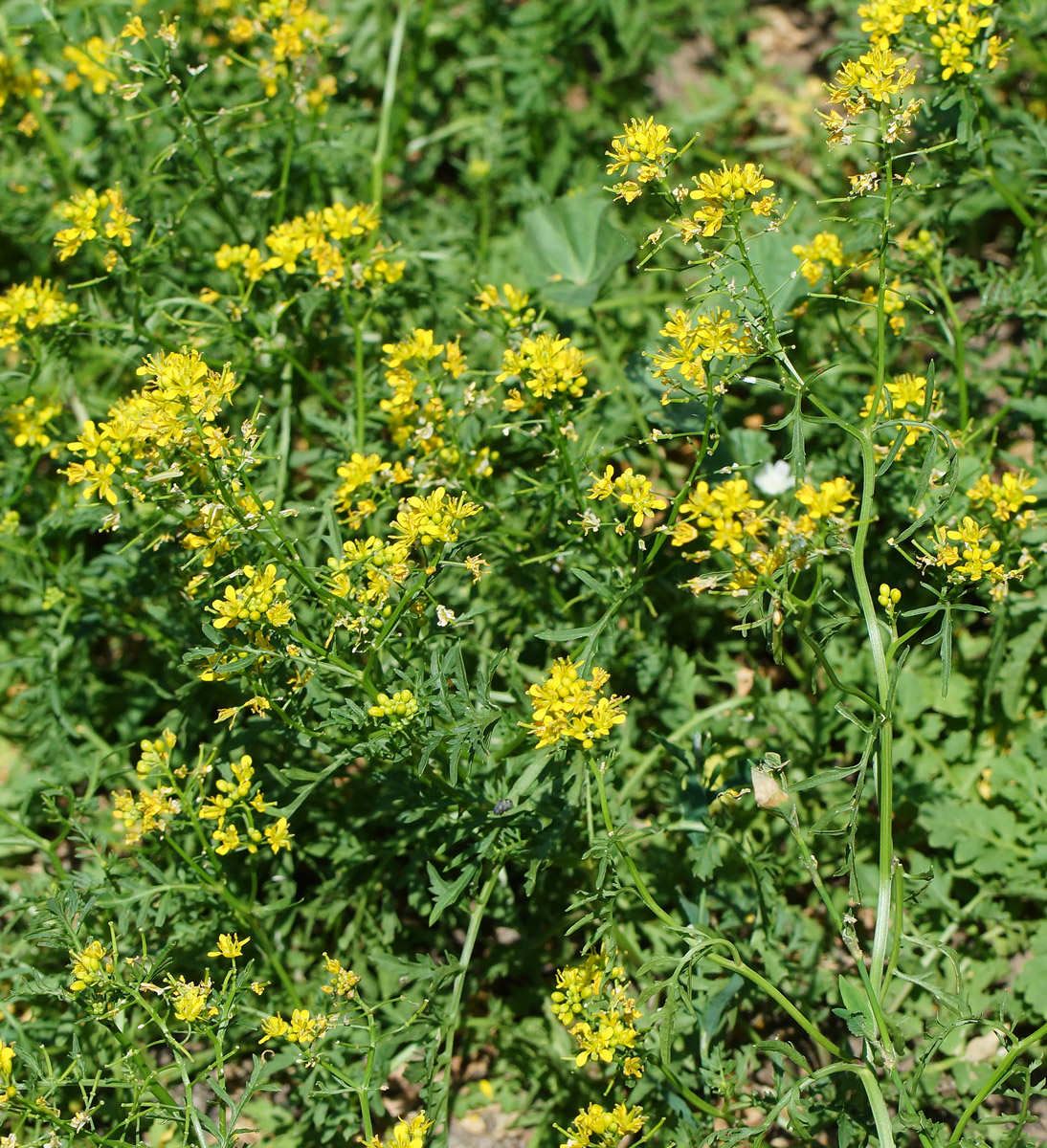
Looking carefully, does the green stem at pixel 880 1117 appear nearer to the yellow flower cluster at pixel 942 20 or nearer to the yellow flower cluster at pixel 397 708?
the yellow flower cluster at pixel 397 708

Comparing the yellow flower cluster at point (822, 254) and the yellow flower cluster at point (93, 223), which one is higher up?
the yellow flower cluster at point (93, 223)

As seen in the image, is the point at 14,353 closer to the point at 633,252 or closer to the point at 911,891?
the point at 633,252

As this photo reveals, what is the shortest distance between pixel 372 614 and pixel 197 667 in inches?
21.7

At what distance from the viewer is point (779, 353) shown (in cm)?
258

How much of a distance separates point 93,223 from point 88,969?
2107mm

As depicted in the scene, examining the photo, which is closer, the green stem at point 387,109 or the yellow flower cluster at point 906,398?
the yellow flower cluster at point 906,398

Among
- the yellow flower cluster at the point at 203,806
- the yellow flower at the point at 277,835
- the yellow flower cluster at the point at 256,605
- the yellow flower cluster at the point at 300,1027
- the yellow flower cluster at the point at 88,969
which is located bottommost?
the yellow flower cluster at the point at 300,1027

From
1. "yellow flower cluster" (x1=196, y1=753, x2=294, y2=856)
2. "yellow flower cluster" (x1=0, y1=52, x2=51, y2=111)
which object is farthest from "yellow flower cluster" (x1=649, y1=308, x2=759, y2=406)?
"yellow flower cluster" (x1=0, y1=52, x2=51, y2=111)

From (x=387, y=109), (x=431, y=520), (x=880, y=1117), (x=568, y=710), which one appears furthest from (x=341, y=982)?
(x=387, y=109)

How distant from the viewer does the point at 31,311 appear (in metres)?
3.21

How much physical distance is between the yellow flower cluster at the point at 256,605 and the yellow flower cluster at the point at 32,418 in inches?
49.5

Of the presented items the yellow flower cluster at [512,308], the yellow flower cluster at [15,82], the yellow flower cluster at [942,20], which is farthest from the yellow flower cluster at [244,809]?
the yellow flower cluster at [15,82]

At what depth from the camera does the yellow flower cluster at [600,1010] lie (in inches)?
101

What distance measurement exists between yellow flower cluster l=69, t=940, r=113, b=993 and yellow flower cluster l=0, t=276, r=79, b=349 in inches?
70.3
